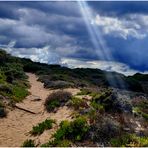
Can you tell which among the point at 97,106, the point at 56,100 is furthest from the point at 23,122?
the point at 97,106

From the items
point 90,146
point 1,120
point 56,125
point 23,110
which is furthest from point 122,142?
point 23,110

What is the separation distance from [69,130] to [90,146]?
1763 mm

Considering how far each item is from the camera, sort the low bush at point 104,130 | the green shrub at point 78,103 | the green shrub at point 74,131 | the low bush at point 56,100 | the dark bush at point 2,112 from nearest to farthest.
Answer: the low bush at point 104,130 < the green shrub at point 74,131 < the green shrub at point 78,103 < the dark bush at point 2,112 < the low bush at point 56,100

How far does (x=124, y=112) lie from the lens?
23.8 m

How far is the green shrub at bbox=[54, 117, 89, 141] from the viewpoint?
1973 centimetres

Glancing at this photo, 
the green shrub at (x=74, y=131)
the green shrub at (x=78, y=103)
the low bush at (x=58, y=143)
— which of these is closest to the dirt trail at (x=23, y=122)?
the green shrub at (x=78, y=103)

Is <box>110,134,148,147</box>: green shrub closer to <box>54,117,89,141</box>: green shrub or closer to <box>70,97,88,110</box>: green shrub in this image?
<box>54,117,89,141</box>: green shrub

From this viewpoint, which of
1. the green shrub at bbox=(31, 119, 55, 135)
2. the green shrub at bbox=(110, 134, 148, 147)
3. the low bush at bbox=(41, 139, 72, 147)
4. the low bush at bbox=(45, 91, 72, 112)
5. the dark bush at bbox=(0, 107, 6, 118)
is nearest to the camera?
the green shrub at bbox=(110, 134, 148, 147)

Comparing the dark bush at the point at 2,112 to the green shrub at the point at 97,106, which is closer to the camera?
the green shrub at the point at 97,106

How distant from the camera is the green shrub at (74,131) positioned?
1973 centimetres

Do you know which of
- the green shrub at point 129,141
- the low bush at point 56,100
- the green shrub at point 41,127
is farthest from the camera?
the low bush at point 56,100

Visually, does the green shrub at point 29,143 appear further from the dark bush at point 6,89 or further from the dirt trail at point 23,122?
the dark bush at point 6,89

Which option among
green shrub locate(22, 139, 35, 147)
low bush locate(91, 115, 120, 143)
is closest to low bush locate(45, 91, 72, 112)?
low bush locate(91, 115, 120, 143)

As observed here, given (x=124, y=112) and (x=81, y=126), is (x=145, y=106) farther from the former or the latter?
(x=81, y=126)
